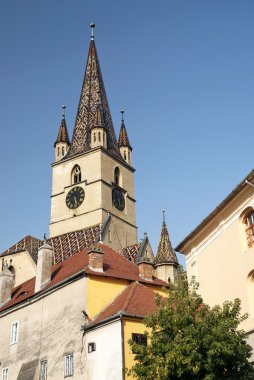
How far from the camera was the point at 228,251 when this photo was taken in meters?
23.8

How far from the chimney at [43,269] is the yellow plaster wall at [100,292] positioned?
5.08m

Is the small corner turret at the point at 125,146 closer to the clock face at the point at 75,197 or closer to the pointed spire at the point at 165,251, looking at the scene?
the clock face at the point at 75,197

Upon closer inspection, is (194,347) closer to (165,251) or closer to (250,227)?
(250,227)

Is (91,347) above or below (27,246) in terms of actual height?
below

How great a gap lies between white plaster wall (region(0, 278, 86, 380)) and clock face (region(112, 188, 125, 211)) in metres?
23.1

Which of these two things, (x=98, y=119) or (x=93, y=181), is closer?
(x=93, y=181)

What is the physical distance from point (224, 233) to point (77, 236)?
2750 centimetres

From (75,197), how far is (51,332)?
27.2m

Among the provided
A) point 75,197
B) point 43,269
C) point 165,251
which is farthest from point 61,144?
point 43,269

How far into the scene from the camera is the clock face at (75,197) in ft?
184

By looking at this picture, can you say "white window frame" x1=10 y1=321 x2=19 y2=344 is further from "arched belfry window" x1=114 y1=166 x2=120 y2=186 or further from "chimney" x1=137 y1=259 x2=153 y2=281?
"arched belfry window" x1=114 y1=166 x2=120 y2=186

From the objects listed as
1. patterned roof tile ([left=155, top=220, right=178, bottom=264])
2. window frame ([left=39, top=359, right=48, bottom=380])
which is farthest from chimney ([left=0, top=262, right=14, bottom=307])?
patterned roof tile ([left=155, top=220, right=178, bottom=264])

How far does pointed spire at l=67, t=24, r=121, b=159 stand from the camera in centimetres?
6100

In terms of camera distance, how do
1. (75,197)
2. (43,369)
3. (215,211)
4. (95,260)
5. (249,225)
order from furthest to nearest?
(75,197) → (95,260) → (43,369) → (215,211) → (249,225)
